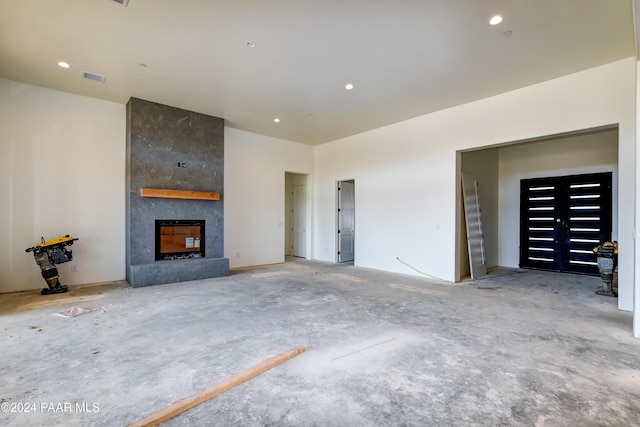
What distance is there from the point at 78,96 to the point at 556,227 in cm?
1027

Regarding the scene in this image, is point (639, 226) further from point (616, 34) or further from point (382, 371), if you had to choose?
point (382, 371)

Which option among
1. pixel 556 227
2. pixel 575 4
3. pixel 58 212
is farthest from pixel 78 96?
pixel 556 227

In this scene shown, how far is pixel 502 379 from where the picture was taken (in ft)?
7.41

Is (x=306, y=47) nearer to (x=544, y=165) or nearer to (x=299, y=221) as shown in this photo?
(x=299, y=221)

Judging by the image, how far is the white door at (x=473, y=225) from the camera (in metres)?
6.09

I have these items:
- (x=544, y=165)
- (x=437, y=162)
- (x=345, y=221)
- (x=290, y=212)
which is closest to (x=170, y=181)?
(x=290, y=212)

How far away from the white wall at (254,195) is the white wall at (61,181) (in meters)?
2.20

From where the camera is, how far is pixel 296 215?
9469mm

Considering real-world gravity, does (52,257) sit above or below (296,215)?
below

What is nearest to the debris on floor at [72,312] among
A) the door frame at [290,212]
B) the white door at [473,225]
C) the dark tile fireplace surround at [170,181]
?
the dark tile fireplace surround at [170,181]

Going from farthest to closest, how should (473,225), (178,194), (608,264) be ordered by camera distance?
1. (473,225)
2. (178,194)
3. (608,264)

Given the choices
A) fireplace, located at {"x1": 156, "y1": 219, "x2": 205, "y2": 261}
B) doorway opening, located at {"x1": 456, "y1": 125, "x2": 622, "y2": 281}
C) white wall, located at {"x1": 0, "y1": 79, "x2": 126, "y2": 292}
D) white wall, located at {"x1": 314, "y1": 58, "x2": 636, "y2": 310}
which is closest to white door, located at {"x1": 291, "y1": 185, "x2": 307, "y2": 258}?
white wall, located at {"x1": 314, "y1": 58, "x2": 636, "y2": 310}

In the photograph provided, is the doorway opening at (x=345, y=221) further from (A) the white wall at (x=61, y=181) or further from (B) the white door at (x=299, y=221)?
(A) the white wall at (x=61, y=181)

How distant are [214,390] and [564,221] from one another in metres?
7.92
